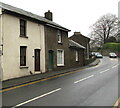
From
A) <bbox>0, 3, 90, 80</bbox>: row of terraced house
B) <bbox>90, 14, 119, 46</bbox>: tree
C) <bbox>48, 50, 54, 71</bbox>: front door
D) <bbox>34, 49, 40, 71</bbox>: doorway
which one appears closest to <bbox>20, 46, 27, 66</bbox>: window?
<bbox>0, 3, 90, 80</bbox>: row of terraced house

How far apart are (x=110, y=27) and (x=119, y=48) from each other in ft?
32.0

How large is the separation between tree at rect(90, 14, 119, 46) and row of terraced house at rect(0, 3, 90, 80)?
45557 millimetres

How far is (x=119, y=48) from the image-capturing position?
2366 inches

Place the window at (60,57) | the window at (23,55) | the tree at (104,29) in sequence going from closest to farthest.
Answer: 1. the window at (23,55)
2. the window at (60,57)
3. the tree at (104,29)

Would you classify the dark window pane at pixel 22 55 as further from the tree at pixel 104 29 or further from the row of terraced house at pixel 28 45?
the tree at pixel 104 29

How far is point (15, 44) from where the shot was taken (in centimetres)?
1455

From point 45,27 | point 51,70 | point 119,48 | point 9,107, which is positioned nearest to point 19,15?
point 45,27

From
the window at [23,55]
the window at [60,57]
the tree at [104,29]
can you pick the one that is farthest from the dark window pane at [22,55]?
the tree at [104,29]

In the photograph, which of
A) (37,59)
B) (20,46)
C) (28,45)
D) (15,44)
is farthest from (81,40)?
(15,44)

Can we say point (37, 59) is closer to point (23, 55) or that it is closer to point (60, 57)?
point (23, 55)

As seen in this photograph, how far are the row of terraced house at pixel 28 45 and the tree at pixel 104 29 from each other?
45557 millimetres

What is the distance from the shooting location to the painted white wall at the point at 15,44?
532 inches

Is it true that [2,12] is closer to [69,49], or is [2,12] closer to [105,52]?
[69,49]

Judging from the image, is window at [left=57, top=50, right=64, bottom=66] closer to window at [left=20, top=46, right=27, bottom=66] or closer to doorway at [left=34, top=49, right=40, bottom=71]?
doorway at [left=34, top=49, right=40, bottom=71]
